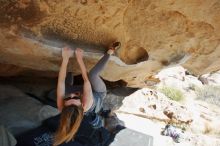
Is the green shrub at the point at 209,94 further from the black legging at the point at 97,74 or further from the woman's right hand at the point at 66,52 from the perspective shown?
the woman's right hand at the point at 66,52

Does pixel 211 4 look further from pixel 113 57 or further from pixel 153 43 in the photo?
pixel 113 57

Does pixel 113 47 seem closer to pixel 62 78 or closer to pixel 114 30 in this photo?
pixel 114 30

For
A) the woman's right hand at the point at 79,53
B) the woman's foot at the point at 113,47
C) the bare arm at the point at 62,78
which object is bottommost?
the bare arm at the point at 62,78

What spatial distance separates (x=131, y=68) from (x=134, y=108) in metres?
2.56

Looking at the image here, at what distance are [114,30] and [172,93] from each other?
21.3 feet

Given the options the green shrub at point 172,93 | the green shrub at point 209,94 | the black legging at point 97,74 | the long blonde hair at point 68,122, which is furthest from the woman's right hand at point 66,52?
the green shrub at point 209,94

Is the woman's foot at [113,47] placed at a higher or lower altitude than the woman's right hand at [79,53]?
higher

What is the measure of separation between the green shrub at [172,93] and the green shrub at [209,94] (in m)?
1.20

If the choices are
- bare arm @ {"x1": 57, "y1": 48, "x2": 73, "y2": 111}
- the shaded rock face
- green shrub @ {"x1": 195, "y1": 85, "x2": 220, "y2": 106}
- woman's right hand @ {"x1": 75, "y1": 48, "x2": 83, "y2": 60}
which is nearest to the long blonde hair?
bare arm @ {"x1": 57, "y1": 48, "x2": 73, "y2": 111}

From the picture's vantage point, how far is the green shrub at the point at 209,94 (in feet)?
35.8

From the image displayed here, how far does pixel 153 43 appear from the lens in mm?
3826

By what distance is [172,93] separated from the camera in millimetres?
9734

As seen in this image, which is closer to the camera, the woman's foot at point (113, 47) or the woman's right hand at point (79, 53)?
the woman's right hand at point (79, 53)

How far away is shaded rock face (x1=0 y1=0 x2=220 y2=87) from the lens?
3088 millimetres
